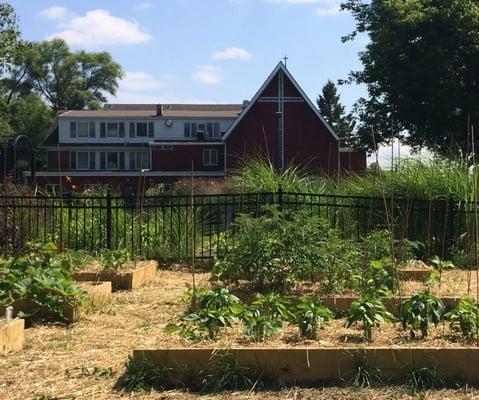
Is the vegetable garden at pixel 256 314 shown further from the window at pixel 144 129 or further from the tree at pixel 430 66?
Result: the window at pixel 144 129

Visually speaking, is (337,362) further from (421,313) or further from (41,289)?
(41,289)

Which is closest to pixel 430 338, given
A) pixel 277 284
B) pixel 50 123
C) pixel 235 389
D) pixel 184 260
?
pixel 235 389

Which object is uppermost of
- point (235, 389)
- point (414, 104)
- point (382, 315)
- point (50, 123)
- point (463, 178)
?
point (50, 123)

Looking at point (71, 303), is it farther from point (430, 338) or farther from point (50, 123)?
point (50, 123)

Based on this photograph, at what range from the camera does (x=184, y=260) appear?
34.0 feet

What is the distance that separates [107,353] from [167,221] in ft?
21.0

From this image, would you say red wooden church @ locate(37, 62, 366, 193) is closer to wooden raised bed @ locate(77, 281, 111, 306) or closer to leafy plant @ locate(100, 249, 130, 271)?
leafy plant @ locate(100, 249, 130, 271)

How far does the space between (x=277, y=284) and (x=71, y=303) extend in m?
2.17

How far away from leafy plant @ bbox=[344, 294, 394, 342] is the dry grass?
4.4 inches

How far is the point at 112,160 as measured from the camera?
53.9 meters

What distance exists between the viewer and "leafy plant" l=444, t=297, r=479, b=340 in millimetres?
4480

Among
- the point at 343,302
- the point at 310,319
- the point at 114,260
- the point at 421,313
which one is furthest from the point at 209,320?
the point at 114,260

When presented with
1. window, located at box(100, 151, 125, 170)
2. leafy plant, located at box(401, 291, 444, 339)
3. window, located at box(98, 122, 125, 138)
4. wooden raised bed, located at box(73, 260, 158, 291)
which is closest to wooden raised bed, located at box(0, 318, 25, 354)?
wooden raised bed, located at box(73, 260, 158, 291)

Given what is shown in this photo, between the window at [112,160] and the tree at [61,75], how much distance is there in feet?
74.3
